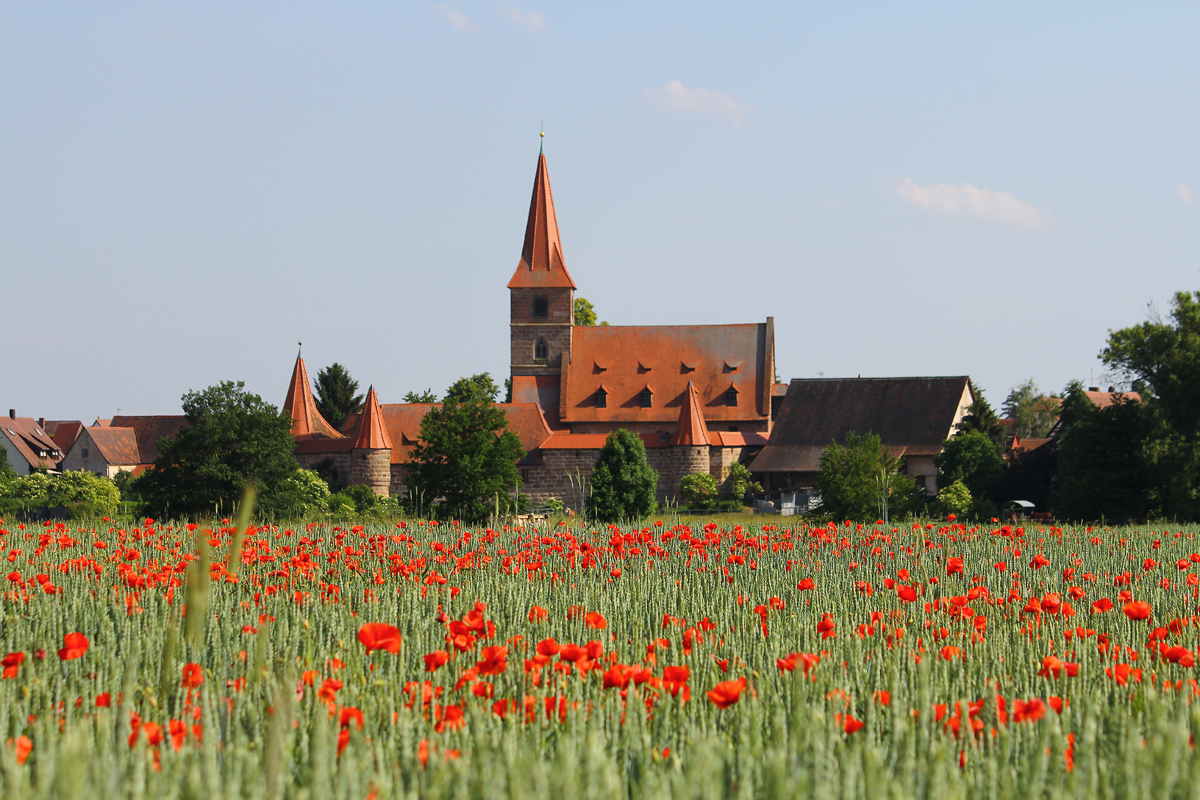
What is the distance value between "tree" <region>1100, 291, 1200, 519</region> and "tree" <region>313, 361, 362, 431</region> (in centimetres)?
4648

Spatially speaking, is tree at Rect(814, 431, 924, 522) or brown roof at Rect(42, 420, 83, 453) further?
brown roof at Rect(42, 420, 83, 453)

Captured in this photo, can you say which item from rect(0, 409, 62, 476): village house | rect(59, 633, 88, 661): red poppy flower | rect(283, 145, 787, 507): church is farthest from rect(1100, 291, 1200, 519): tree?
rect(0, 409, 62, 476): village house

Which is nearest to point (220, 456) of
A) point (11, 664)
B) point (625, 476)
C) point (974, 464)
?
point (625, 476)

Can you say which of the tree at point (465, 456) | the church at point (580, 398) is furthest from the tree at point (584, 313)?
the tree at point (465, 456)

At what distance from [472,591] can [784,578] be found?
7.73ft

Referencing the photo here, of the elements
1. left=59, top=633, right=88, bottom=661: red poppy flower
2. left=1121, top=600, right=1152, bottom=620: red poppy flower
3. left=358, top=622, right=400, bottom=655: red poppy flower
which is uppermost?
left=1121, top=600, right=1152, bottom=620: red poppy flower

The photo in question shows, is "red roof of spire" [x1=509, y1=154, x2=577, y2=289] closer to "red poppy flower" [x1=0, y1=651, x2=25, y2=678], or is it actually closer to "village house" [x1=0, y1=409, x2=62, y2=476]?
"village house" [x1=0, y1=409, x2=62, y2=476]

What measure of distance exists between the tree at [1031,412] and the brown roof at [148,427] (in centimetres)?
5024

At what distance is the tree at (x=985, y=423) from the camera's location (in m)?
41.8

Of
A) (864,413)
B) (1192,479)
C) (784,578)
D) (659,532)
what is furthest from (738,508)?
(784,578)

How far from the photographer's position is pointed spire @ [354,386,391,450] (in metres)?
48.0

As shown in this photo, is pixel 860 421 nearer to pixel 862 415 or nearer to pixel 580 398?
pixel 862 415

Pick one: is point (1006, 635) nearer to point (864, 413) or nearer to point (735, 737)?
point (735, 737)

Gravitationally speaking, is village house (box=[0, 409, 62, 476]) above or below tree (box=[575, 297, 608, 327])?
below
